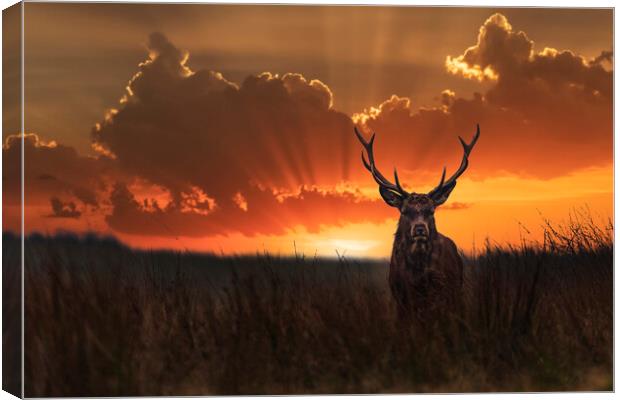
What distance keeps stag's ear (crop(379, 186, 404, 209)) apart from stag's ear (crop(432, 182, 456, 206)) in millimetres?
306

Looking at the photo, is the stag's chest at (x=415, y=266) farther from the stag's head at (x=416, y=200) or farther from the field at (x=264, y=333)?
the field at (x=264, y=333)

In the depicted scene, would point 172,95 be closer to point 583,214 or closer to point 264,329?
point 264,329

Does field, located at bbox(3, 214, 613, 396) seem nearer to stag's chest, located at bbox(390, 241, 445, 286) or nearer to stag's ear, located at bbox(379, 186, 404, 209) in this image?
stag's chest, located at bbox(390, 241, 445, 286)

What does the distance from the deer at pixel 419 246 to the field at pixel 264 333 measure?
1.88 ft

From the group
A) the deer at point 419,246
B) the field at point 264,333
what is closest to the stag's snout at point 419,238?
the deer at point 419,246

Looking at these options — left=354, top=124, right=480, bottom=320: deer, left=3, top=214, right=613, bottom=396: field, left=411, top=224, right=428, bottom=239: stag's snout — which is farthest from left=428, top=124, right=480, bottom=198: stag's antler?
left=3, top=214, right=613, bottom=396: field

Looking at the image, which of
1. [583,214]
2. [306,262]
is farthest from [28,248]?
[583,214]

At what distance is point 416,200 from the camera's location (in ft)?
37.4

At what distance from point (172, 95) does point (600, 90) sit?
346cm

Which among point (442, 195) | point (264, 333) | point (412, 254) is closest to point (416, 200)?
point (442, 195)

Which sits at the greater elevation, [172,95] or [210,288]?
[172,95]

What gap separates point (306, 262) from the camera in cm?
1084

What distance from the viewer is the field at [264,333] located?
10141mm

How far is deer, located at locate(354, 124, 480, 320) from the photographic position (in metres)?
11.3
